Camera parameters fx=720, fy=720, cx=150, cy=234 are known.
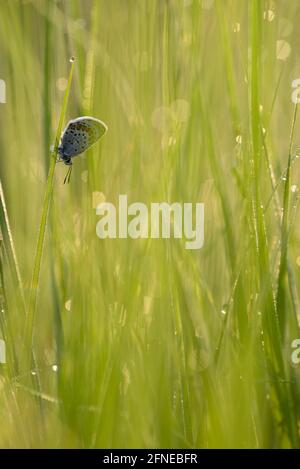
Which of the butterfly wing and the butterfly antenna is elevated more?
the butterfly wing

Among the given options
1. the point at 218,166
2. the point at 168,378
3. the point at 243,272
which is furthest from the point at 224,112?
the point at 168,378

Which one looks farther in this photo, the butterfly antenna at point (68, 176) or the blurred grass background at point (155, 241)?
the butterfly antenna at point (68, 176)

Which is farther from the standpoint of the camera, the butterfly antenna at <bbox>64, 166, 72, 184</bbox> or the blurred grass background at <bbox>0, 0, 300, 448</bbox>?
the butterfly antenna at <bbox>64, 166, 72, 184</bbox>

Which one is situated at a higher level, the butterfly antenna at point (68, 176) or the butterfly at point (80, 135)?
the butterfly at point (80, 135)

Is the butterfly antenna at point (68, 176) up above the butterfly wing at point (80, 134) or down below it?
below

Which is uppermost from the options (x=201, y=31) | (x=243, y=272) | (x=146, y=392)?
(x=201, y=31)

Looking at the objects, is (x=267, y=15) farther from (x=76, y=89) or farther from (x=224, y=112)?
(x=76, y=89)
